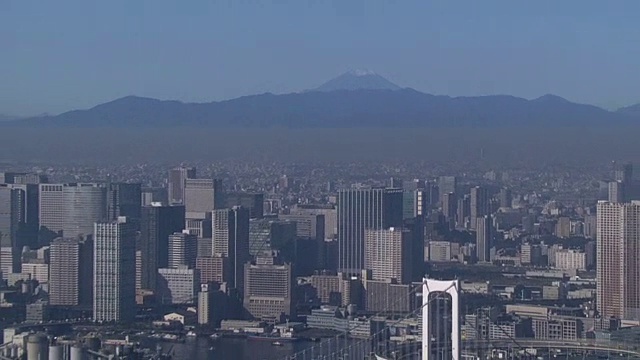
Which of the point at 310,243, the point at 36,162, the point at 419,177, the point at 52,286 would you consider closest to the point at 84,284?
the point at 52,286

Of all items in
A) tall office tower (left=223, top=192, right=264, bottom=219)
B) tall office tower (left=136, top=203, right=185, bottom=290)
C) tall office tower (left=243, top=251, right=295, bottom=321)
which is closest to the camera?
tall office tower (left=243, top=251, right=295, bottom=321)

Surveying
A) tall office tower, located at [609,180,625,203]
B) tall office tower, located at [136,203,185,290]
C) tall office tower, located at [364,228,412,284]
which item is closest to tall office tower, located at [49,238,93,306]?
tall office tower, located at [136,203,185,290]

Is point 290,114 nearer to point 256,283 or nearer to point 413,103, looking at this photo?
point 413,103

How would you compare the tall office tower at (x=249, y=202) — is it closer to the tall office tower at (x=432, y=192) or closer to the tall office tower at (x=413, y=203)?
the tall office tower at (x=413, y=203)

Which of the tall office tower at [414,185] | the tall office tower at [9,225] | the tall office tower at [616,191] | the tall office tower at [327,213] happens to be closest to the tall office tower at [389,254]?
the tall office tower at [327,213]

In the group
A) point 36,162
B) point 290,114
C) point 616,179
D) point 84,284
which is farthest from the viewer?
point 290,114

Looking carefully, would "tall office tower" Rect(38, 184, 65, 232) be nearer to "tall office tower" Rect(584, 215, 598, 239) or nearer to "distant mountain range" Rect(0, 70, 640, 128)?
"distant mountain range" Rect(0, 70, 640, 128)

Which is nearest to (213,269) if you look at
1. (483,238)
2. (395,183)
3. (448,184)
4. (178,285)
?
(178,285)
